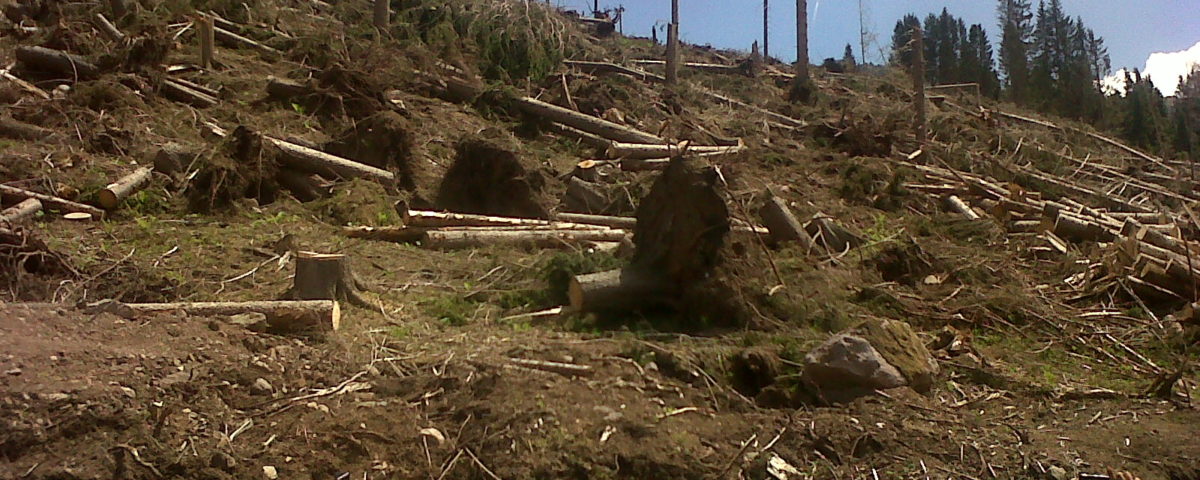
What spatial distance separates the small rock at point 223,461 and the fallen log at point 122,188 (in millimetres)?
5887

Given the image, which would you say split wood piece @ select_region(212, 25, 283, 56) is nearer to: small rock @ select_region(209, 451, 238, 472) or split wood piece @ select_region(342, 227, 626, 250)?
split wood piece @ select_region(342, 227, 626, 250)

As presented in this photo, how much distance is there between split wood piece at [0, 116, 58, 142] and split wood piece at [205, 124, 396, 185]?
7.58 feet

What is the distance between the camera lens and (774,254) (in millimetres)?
8719

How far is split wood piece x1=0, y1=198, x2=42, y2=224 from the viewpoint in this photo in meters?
7.86

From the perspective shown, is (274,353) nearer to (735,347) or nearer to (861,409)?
(735,347)

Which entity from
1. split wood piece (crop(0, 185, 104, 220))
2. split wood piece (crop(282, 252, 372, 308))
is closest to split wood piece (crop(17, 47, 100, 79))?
split wood piece (crop(0, 185, 104, 220))

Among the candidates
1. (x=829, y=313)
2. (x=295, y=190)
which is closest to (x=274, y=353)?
(x=829, y=313)

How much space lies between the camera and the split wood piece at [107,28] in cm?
1322

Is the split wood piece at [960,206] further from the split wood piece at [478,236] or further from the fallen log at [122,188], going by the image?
the fallen log at [122,188]

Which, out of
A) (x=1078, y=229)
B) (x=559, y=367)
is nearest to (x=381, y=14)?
(x=1078, y=229)

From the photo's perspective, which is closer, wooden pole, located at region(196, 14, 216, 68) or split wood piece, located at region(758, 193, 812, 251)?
split wood piece, located at region(758, 193, 812, 251)

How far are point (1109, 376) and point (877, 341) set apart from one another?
6.92 feet

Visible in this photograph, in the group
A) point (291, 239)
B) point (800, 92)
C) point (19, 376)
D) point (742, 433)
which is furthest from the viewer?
point (800, 92)

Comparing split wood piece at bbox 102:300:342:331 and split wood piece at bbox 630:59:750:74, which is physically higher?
split wood piece at bbox 630:59:750:74
